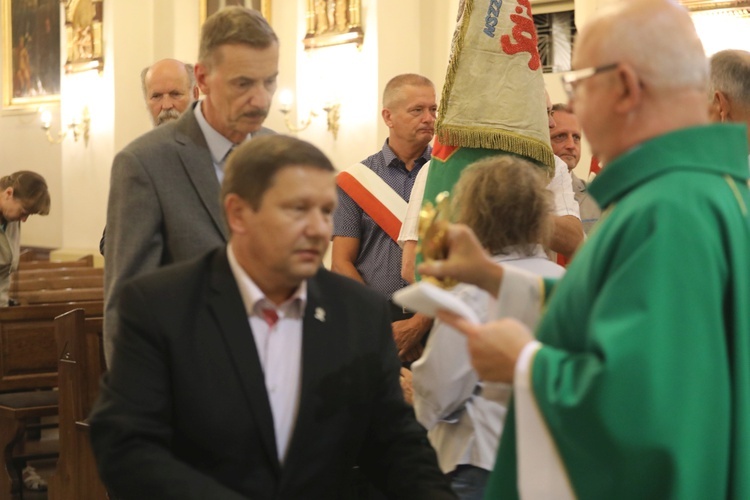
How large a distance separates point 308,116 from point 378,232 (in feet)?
24.7

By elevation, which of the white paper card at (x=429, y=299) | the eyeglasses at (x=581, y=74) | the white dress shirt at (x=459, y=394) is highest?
the eyeglasses at (x=581, y=74)

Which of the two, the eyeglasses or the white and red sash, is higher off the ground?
the eyeglasses

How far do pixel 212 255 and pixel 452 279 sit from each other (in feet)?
1.78

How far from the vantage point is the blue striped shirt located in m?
4.90

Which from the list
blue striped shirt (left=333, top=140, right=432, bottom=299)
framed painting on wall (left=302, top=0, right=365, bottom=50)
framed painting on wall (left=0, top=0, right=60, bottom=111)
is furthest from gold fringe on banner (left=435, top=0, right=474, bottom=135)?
framed painting on wall (left=0, top=0, right=60, bottom=111)

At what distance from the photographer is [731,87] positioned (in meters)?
3.56

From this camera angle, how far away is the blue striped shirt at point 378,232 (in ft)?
16.1

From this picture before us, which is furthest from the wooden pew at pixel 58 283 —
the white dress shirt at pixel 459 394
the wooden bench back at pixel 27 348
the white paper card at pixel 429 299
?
the white paper card at pixel 429 299

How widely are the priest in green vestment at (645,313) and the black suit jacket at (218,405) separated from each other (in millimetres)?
435

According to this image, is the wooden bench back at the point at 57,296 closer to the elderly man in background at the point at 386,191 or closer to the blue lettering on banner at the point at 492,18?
the elderly man in background at the point at 386,191

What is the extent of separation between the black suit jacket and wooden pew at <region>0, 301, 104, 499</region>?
4277 millimetres

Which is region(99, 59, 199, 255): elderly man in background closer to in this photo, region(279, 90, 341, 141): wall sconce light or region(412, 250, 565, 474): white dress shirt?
region(412, 250, 565, 474): white dress shirt

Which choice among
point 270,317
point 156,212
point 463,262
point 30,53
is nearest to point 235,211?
point 270,317

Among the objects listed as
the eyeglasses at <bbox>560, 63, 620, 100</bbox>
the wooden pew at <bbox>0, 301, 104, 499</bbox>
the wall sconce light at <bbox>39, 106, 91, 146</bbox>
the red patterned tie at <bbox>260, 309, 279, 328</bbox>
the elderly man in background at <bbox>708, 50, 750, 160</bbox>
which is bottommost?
the wooden pew at <bbox>0, 301, 104, 499</bbox>
